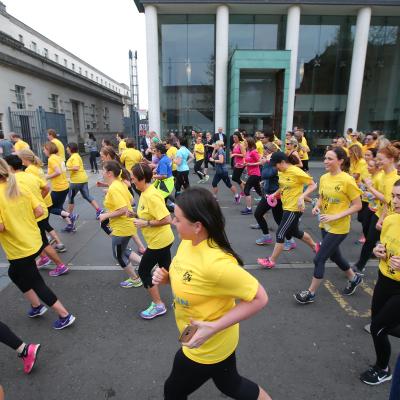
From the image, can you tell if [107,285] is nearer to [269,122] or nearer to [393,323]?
[393,323]

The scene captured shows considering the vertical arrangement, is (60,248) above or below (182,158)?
below

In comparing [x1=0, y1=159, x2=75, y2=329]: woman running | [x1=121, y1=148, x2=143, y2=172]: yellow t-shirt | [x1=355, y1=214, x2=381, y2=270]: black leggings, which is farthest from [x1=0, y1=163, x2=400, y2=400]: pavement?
[x1=121, y1=148, x2=143, y2=172]: yellow t-shirt

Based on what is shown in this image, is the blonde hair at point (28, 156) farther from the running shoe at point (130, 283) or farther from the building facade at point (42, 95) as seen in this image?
the building facade at point (42, 95)

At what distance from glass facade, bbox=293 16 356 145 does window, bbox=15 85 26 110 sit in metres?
16.2

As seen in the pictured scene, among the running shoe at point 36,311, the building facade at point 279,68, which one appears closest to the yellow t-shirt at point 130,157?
the running shoe at point 36,311

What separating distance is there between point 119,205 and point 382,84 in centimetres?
2063

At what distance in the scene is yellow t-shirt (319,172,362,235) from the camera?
11.3ft

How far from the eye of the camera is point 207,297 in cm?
161

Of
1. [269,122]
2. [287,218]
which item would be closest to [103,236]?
[287,218]

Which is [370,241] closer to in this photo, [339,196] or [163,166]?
[339,196]

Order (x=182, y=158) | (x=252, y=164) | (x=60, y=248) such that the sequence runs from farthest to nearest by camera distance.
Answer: (x=182, y=158) < (x=252, y=164) < (x=60, y=248)

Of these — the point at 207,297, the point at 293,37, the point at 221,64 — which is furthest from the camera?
the point at 221,64

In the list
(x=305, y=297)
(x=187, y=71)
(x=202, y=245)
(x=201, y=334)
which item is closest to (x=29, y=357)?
(x=201, y=334)

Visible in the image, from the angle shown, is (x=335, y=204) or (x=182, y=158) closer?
(x=335, y=204)
